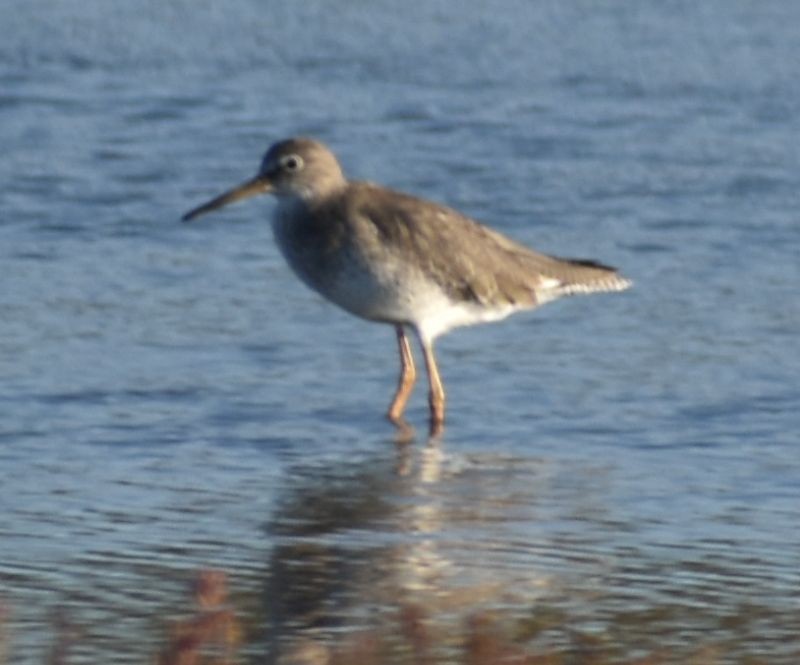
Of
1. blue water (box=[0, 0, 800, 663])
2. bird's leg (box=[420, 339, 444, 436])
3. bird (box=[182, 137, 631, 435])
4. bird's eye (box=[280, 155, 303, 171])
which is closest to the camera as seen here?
blue water (box=[0, 0, 800, 663])

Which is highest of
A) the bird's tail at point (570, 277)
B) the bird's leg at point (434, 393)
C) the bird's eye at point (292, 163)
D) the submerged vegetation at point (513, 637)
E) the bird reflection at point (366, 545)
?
the bird's eye at point (292, 163)

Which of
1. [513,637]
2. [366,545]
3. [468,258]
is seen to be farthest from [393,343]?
[513,637]

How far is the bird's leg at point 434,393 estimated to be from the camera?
31.7 feet

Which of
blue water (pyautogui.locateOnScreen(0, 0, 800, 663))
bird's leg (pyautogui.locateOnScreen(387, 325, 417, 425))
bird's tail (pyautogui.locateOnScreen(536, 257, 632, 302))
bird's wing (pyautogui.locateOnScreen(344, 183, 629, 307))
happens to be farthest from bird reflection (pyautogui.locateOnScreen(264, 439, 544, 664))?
bird's tail (pyautogui.locateOnScreen(536, 257, 632, 302))

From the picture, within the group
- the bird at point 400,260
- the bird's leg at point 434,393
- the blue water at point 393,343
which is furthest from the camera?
the bird at point 400,260

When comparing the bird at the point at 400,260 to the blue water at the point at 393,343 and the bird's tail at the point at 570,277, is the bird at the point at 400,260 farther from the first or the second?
the blue water at the point at 393,343

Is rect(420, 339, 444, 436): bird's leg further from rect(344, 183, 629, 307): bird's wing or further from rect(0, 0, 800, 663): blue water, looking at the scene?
rect(344, 183, 629, 307): bird's wing

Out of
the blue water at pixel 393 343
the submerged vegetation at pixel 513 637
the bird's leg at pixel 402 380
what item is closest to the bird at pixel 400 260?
the bird's leg at pixel 402 380

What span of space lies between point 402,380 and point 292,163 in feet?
3.81

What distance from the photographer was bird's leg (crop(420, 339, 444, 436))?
967 cm

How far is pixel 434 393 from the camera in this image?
9.85 metres

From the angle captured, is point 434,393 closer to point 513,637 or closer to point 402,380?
point 402,380

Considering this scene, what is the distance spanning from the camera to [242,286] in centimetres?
1163

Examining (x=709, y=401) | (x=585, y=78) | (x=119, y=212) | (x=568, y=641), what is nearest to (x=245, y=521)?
(x=568, y=641)
